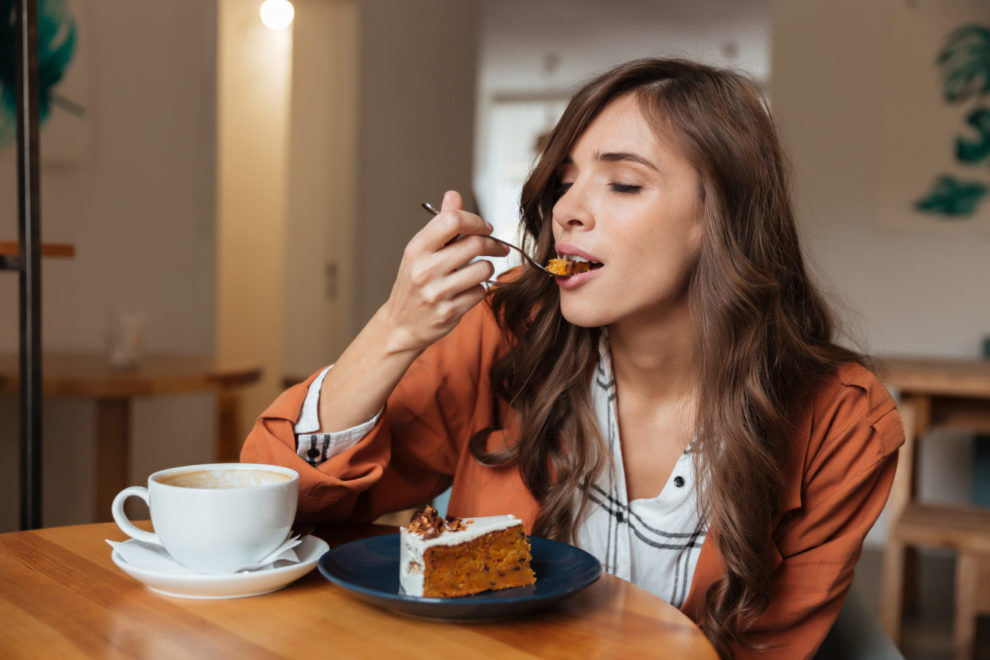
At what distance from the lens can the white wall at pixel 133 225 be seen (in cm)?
279

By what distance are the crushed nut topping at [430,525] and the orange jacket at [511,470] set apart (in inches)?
8.2

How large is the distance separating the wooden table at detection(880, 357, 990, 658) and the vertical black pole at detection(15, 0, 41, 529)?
1.85 meters

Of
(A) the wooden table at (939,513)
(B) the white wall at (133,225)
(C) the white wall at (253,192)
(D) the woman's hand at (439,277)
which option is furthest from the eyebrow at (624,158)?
(C) the white wall at (253,192)

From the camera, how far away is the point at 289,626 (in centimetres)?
70

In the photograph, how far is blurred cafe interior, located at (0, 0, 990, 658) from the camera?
9.03ft

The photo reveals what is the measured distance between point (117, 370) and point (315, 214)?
2.06 meters

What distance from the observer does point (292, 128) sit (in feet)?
14.7

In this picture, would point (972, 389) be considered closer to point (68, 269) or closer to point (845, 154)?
point (845, 154)

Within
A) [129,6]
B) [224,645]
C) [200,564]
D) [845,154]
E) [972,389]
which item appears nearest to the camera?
[224,645]

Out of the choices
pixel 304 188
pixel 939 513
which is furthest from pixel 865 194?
pixel 304 188

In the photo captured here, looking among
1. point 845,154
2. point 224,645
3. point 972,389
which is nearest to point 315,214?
point 845,154

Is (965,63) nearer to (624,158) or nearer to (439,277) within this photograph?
(624,158)

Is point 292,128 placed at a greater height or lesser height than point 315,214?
greater

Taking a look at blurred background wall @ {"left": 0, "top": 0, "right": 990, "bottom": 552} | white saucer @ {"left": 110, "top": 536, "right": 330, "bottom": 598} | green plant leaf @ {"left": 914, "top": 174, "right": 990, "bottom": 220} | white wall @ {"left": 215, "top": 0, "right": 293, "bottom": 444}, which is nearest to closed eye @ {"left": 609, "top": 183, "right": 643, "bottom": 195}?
white saucer @ {"left": 110, "top": 536, "right": 330, "bottom": 598}
